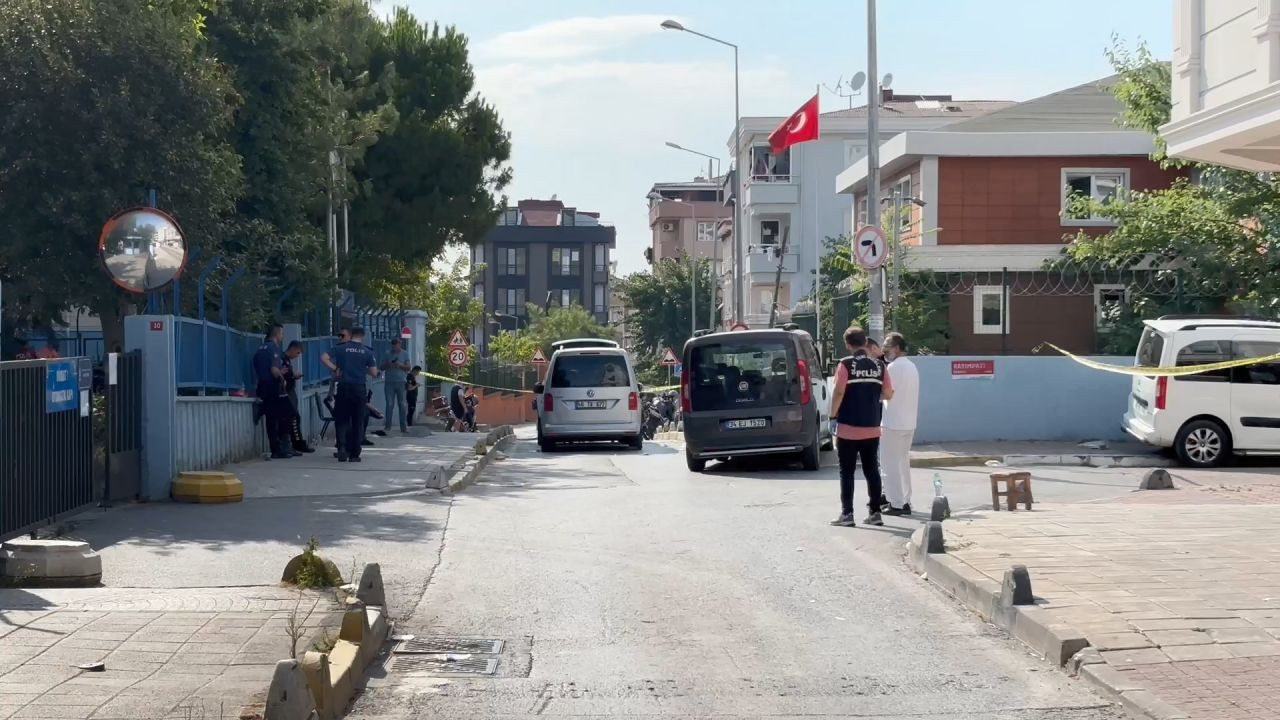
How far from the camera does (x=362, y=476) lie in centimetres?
1722

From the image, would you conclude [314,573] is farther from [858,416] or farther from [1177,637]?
[858,416]

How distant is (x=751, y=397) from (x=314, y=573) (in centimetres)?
1143

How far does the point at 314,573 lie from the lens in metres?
9.19

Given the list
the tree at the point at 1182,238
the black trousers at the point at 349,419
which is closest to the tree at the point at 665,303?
the tree at the point at 1182,238

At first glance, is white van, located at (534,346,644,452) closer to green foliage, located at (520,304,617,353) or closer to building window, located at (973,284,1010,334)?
building window, located at (973,284,1010,334)

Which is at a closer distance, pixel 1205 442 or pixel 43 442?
pixel 43 442

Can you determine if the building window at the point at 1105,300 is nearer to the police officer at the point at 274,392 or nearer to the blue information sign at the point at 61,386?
the police officer at the point at 274,392

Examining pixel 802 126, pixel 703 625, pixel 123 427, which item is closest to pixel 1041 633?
pixel 703 625

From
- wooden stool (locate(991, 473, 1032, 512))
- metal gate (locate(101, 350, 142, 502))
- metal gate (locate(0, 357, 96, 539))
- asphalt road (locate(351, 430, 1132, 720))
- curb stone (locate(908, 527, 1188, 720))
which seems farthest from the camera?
metal gate (locate(101, 350, 142, 502))

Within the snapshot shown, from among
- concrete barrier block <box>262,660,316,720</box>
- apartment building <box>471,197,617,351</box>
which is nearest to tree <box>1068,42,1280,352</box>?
concrete barrier block <box>262,660,316,720</box>

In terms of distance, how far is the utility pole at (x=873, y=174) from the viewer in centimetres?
2267

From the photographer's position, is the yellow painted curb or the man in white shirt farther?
the yellow painted curb

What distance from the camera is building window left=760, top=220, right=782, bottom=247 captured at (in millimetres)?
60375

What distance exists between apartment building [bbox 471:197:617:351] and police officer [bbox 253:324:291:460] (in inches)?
3635
